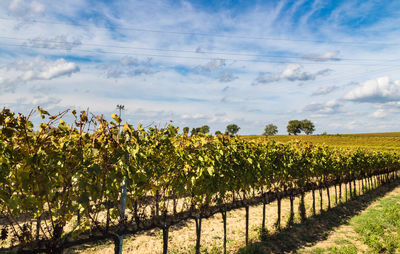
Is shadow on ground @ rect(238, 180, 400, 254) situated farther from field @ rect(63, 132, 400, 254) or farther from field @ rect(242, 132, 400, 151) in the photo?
field @ rect(242, 132, 400, 151)

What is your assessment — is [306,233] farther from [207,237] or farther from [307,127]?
[307,127]

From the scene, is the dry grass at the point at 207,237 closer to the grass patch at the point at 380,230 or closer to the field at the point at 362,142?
the grass patch at the point at 380,230

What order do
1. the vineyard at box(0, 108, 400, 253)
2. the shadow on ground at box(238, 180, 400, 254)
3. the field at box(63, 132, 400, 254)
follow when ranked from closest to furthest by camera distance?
the vineyard at box(0, 108, 400, 253) < the field at box(63, 132, 400, 254) < the shadow on ground at box(238, 180, 400, 254)

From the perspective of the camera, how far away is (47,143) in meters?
4.07

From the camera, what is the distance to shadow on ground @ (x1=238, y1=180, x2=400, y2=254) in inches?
358

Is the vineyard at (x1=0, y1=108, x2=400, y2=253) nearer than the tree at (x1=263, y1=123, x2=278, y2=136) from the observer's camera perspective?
Yes

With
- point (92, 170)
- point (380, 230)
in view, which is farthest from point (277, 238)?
point (92, 170)

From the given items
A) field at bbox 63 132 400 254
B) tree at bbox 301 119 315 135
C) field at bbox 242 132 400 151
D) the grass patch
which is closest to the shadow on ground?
field at bbox 63 132 400 254

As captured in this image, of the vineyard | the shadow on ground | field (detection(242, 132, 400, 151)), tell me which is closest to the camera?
the vineyard

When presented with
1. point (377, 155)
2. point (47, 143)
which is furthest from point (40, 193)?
point (377, 155)

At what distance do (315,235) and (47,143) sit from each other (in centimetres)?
1085

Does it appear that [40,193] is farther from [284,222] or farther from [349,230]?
[349,230]

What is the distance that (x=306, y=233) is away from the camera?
10.9 metres

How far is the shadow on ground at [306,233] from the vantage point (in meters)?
9.10
